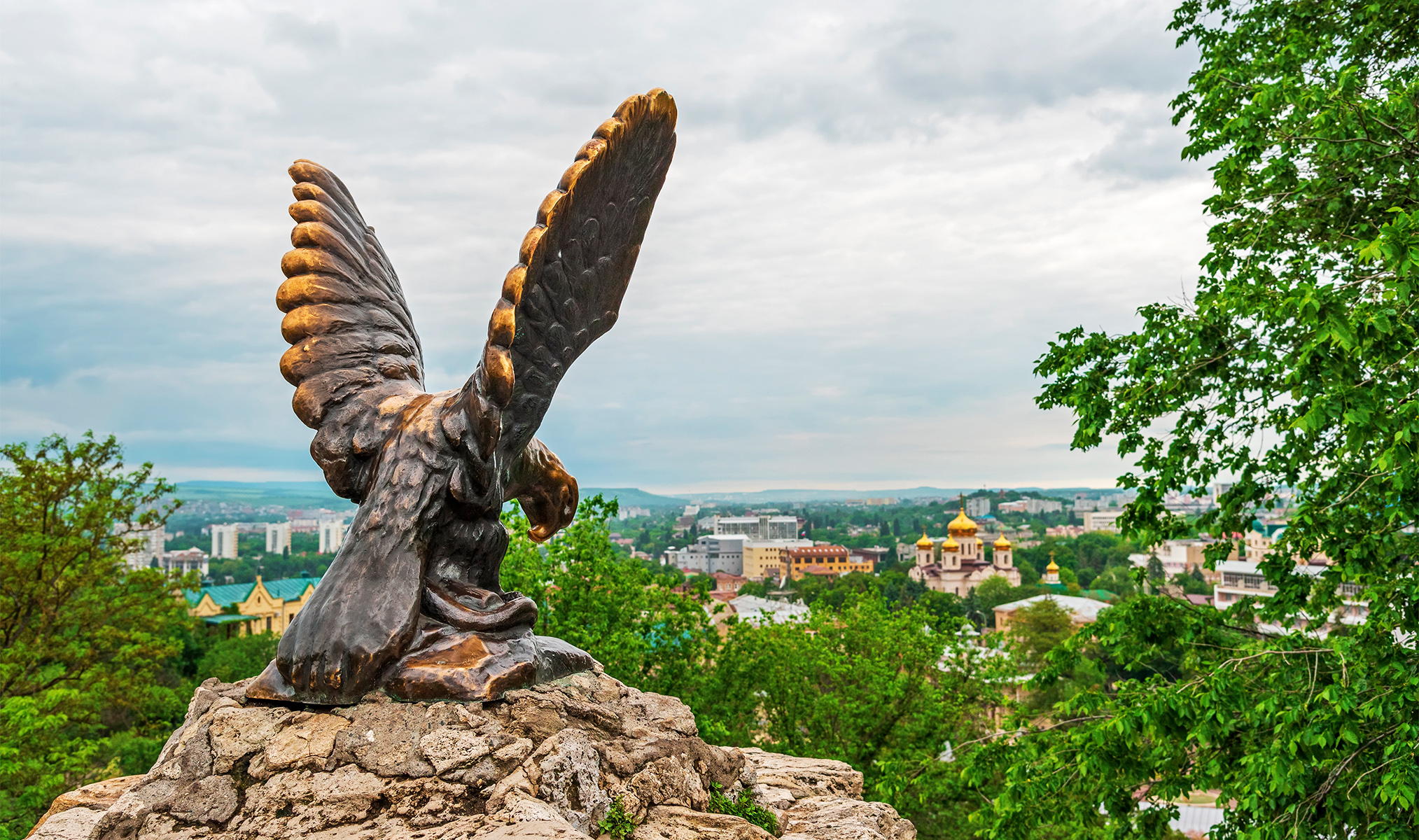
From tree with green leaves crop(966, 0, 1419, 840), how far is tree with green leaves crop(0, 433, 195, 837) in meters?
12.1

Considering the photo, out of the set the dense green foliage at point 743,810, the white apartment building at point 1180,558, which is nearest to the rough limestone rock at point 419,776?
the dense green foliage at point 743,810

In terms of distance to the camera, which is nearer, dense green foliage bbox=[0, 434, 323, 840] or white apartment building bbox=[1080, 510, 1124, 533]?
dense green foliage bbox=[0, 434, 323, 840]

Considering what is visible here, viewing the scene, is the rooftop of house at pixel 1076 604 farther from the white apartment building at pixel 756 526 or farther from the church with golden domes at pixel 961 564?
the white apartment building at pixel 756 526

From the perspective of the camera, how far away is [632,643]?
11.9 metres

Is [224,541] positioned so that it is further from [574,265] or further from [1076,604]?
[574,265]

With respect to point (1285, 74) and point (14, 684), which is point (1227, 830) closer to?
point (1285, 74)

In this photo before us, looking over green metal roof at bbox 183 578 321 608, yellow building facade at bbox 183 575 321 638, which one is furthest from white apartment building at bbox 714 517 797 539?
yellow building facade at bbox 183 575 321 638

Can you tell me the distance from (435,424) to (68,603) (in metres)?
13.2

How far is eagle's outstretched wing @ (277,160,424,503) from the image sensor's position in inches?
164

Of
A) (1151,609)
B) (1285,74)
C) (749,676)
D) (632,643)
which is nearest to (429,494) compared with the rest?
(1151,609)

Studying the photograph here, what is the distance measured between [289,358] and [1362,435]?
5592 mm

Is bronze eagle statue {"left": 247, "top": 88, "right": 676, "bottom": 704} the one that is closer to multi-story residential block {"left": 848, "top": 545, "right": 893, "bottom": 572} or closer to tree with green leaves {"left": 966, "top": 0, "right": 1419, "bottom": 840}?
tree with green leaves {"left": 966, "top": 0, "right": 1419, "bottom": 840}

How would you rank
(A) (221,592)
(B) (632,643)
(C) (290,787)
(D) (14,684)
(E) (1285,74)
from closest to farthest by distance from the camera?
(C) (290,787)
(E) (1285,74)
(B) (632,643)
(D) (14,684)
(A) (221,592)

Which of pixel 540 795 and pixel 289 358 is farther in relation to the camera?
pixel 289 358
